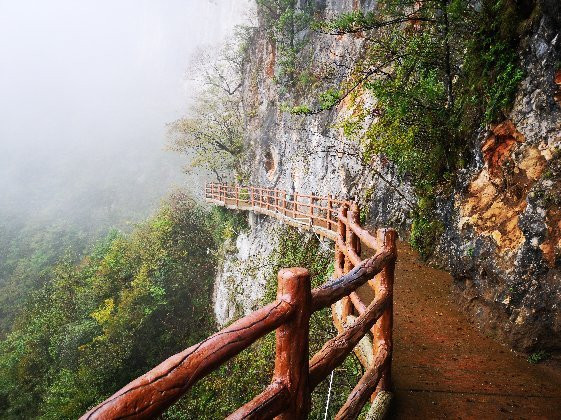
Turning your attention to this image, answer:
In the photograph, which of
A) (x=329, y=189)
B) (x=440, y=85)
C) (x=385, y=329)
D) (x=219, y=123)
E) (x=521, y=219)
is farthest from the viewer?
(x=219, y=123)

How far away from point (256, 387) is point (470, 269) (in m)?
5.01

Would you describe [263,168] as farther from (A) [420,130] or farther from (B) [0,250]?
(B) [0,250]

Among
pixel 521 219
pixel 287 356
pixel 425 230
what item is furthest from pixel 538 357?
pixel 425 230

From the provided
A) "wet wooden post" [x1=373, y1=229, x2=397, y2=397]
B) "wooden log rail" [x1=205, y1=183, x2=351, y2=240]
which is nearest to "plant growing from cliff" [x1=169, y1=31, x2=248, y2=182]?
"wooden log rail" [x1=205, y1=183, x2=351, y2=240]

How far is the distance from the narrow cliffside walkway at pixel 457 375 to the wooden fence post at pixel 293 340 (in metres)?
1.43

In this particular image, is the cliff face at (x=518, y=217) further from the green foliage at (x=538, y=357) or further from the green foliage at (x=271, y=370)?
the green foliage at (x=271, y=370)

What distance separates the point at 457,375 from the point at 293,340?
2490 mm

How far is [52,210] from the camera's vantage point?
48938 mm

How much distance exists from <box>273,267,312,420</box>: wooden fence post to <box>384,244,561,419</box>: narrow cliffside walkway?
1434 mm

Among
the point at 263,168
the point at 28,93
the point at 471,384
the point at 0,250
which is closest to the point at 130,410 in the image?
the point at 471,384

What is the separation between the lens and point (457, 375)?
123 inches

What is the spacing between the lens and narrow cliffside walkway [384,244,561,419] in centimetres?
263

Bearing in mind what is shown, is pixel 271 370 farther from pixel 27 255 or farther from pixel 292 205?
pixel 27 255

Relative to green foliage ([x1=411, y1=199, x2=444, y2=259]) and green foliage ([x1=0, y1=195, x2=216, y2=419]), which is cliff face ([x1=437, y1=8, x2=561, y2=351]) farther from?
green foliage ([x1=0, y1=195, x2=216, y2=419])
